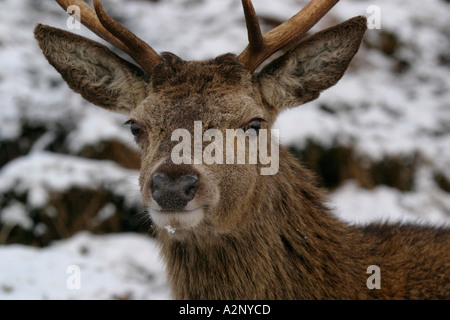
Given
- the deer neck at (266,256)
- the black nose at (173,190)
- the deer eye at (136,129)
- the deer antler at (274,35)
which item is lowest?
the deer neck at (266,256)

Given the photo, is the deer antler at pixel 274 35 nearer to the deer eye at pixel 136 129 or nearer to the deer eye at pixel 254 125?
the deer eye at pixel 254 125

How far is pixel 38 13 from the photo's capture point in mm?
10234

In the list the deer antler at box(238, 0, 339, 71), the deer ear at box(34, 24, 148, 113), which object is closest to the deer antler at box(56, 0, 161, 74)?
the deer ear at box(34, 24, 148, 113)


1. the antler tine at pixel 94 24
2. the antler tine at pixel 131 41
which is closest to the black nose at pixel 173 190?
the antler tine at pixel 131 41

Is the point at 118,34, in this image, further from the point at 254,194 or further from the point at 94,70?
the point at 254,194

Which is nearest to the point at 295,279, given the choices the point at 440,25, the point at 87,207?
the point at 87,207

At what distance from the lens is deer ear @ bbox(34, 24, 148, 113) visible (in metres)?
4.14

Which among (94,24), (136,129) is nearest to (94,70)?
(94,24)

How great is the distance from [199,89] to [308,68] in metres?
0.89

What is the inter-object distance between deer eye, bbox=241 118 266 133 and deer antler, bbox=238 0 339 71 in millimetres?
429

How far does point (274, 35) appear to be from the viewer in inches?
158

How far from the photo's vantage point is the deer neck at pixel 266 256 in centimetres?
363

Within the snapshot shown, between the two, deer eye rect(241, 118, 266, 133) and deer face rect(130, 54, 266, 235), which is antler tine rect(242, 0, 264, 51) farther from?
deer eye rect(241, 118, 266, 133)

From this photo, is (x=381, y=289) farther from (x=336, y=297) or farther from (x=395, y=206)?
(x=395, y=206)
